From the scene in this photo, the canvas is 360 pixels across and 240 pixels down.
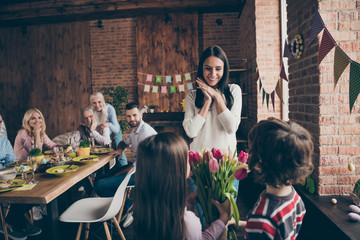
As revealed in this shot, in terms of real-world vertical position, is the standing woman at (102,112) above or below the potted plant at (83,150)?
above

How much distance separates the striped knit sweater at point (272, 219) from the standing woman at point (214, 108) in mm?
485

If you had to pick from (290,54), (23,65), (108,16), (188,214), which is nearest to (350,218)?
(188,214)

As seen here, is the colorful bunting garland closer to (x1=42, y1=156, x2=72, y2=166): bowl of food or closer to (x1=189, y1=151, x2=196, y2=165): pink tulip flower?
(x1=189, y1=151, x2=196, y2=165): pink tulip flower

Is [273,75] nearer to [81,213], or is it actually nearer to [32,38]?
[81,213]

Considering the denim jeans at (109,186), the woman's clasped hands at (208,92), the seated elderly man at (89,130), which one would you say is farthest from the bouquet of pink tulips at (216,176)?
the seated elderly man at (89,130)

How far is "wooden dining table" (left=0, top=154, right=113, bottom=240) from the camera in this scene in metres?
1.49

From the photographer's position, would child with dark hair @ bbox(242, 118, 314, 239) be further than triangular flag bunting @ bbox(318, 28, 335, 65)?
No

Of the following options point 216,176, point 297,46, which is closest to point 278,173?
point 216,176

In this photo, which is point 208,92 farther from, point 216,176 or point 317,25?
point 317,25

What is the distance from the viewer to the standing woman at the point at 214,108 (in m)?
1.39

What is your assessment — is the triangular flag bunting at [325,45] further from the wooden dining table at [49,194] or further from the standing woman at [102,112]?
the standing woman at [102,112]

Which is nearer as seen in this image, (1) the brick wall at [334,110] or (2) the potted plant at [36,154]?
(1) the brick wall at [334,110]

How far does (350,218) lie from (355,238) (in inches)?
7.3

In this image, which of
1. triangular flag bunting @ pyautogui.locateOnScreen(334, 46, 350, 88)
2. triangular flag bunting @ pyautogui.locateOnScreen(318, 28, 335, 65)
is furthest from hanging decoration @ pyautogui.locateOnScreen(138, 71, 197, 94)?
triangular flag bunting @ pyautogui.locateOnScreen(334, 46, 350, 88)
